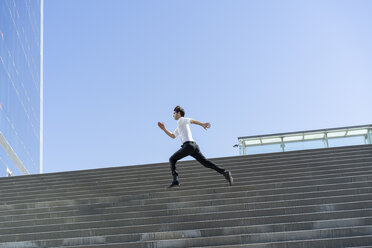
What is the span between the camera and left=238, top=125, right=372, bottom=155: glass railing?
1753 cm

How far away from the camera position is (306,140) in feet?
60.0

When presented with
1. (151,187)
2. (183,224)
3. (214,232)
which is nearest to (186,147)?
(151,187)

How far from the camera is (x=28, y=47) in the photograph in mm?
34125

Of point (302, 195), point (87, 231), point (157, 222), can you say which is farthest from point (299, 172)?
point (87, 231)

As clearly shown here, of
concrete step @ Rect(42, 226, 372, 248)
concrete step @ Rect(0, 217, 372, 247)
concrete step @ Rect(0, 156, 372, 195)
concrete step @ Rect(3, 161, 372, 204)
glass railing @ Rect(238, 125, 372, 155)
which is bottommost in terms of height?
concrete step @ Rect(42, 226, 372, 248)

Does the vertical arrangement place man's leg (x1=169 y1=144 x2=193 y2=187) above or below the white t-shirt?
below

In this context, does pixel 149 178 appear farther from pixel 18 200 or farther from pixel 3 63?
pixel 3 63

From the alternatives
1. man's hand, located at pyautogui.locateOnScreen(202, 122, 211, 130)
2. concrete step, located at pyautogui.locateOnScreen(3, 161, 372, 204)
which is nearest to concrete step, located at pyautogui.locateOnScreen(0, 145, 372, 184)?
concrete step, located at pyautogui.locateOnScreen(3, 161, 372, 204)

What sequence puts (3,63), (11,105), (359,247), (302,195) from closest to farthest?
(359,247) → (302,195) → (3,63) → (11,105)

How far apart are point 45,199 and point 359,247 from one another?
622cm

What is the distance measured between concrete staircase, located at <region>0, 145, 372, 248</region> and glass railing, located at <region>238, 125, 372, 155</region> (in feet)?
14.2

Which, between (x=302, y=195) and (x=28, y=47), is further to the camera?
(x=28, y=47)

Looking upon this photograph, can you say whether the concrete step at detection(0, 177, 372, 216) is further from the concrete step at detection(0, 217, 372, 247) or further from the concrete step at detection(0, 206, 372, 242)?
the concrete step at detection(0, 217, 372, 247)

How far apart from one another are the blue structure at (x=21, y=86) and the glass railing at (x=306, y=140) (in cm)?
1131
